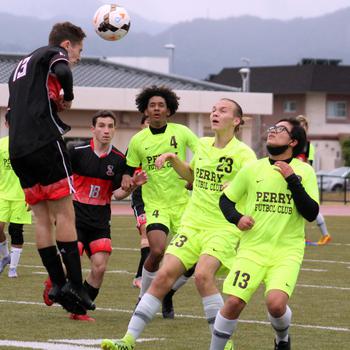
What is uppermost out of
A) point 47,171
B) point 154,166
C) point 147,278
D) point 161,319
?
point 47,171

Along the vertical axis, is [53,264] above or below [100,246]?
above

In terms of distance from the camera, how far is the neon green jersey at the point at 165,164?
444 inches

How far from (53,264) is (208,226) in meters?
1.33

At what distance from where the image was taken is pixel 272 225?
8367mm

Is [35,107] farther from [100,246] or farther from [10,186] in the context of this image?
[10,186]

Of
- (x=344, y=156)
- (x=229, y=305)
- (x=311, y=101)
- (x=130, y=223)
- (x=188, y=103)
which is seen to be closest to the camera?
(x=229, y=305)

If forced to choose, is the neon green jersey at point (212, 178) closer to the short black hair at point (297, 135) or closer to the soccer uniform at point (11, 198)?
the short black hair at point (297, 135)

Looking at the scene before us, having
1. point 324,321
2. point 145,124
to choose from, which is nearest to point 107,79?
point 145,124

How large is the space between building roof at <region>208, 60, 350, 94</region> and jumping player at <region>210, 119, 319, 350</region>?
215 feet

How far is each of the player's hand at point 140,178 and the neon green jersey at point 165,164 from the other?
0.77 metres

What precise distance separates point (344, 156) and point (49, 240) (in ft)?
188

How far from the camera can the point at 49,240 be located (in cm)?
927

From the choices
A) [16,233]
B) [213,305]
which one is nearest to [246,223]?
[213,305]

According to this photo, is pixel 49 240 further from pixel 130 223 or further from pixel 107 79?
pixel 107 79
